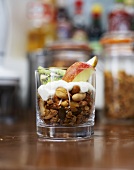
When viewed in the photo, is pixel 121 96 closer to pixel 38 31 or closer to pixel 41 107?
pixel 41 107

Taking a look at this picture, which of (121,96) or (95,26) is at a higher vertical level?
(95,26)

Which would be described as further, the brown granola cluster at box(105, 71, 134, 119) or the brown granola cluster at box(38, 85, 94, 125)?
the brown granola cluster at box(105, 71, 134, 119)

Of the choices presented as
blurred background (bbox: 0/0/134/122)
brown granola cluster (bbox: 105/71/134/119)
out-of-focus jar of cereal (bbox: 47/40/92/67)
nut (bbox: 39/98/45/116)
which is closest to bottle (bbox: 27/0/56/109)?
blurred background (bbox: 0/0/134/122)

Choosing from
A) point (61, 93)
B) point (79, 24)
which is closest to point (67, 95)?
point (61, 93)

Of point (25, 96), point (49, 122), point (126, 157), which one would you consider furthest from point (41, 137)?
point (25, 96)

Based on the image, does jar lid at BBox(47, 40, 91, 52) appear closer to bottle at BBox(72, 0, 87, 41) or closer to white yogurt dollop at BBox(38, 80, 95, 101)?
bottle at BBox(72, 0, 87, 41)

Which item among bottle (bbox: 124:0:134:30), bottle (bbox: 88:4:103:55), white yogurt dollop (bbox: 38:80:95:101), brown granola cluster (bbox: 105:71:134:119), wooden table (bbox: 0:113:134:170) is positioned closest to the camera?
wooden table (bbox: 0:113:134:170)
